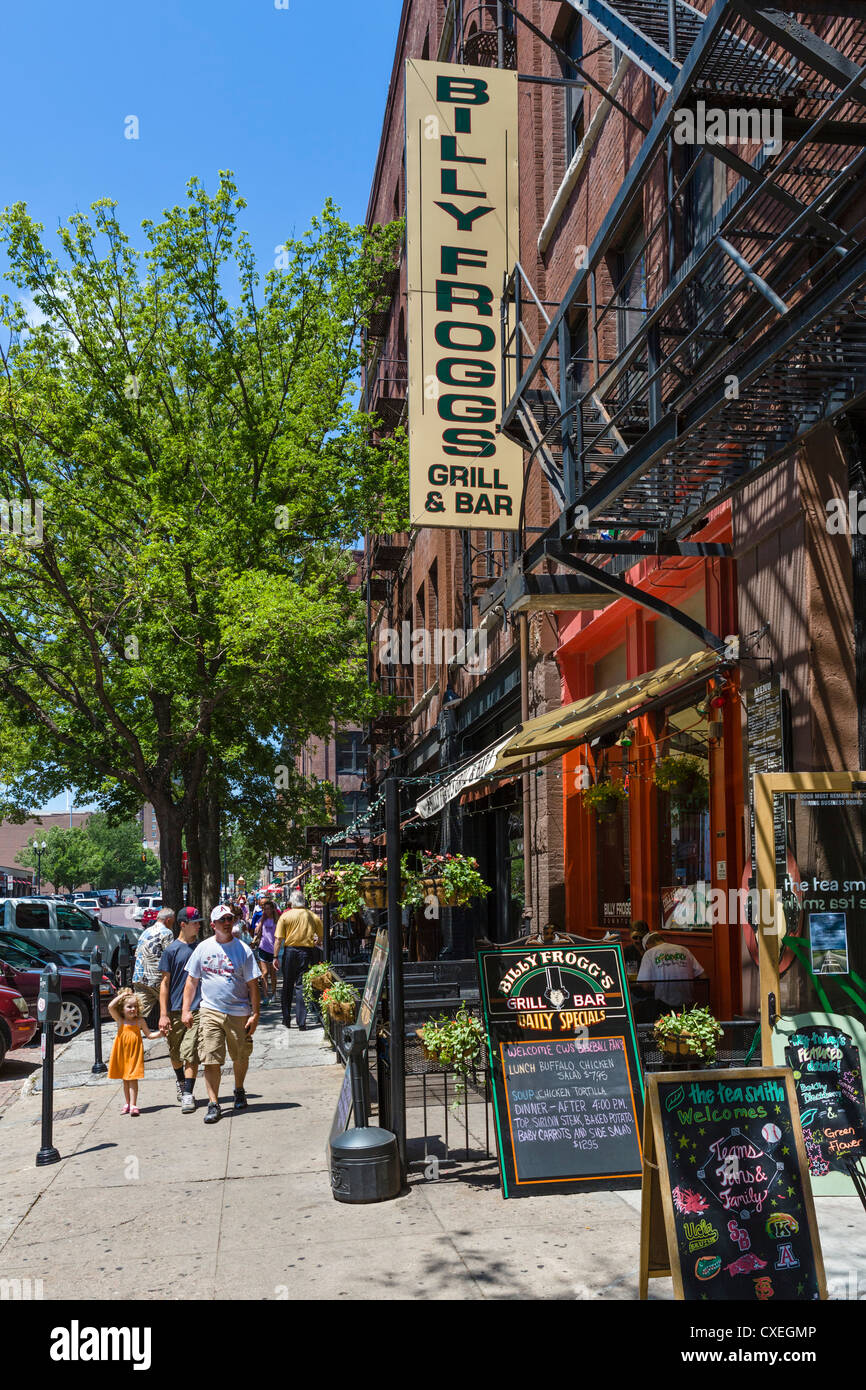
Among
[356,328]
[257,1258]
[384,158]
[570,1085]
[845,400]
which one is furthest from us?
[384,158]

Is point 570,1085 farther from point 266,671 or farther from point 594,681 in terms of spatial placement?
point 266,671

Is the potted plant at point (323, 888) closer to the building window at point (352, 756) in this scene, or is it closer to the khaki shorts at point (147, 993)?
the khaki shorts at point (147, 993)

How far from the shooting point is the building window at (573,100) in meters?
14.6

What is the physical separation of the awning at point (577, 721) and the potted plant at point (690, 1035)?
8.87 feet

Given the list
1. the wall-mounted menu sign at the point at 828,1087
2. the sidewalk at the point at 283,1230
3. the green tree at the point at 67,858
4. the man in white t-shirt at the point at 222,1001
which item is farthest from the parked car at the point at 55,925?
the green tree at the point at 67,858

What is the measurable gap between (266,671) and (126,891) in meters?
146

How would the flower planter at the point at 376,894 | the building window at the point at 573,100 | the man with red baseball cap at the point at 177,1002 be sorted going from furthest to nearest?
the building window at the point at 573,100 → the flower planter at the point at 376,894 → the man with red baseball cap at the point at 177,1002

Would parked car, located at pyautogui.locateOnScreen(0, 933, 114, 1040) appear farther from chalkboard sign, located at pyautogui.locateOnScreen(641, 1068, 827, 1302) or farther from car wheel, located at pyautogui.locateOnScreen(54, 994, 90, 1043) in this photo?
chalkboard sign, located at pyautogui.locateOnScreen(641, 1068, 827, 1302)

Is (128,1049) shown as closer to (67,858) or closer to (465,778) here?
(465,778)

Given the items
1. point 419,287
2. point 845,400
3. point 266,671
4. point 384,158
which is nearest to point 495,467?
point 419,287

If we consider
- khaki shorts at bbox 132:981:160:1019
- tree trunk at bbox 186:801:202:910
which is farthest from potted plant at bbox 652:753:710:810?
tree trunk at bbox 186:801:202:910

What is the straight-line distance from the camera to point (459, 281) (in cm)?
1386

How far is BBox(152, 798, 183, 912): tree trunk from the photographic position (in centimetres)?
2046

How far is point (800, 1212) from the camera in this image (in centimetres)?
468
